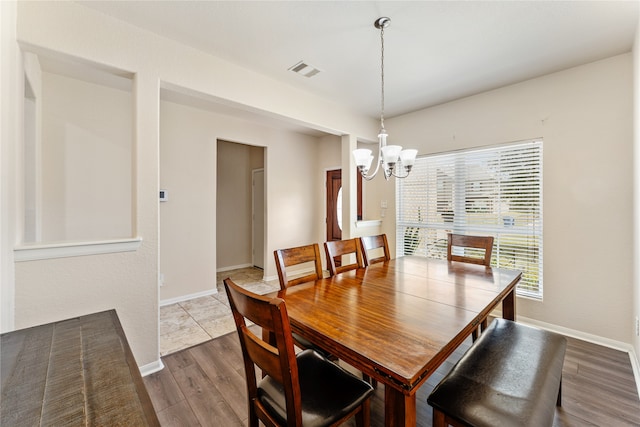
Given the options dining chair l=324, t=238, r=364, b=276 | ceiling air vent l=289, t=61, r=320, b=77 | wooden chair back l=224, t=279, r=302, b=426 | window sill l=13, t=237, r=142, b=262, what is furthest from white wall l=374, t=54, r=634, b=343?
window sill l=13, t=237, r=142, b=262

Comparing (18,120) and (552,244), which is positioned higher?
(18,120)

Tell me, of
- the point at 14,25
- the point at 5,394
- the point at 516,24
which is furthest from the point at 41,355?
the point at 516,24

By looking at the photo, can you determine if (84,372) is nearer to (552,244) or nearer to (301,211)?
(552,244)

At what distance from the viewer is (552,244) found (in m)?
2.73

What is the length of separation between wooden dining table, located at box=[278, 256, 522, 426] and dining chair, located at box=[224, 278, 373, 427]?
0.75 feet

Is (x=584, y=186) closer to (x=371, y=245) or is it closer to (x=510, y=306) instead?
(x=510, y=306)

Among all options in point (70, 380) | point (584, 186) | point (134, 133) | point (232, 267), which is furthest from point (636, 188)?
point (232, 267)

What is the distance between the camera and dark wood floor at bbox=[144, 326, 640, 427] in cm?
163

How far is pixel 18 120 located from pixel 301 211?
12.2ft

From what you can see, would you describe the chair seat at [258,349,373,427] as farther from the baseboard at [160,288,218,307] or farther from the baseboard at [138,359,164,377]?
the baseboard at [160,288,218,307]

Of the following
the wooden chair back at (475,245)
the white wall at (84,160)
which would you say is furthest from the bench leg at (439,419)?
the white wall at (84,160)

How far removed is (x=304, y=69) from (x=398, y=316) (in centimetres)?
248

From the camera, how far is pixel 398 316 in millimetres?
1314

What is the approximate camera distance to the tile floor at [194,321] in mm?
2551
